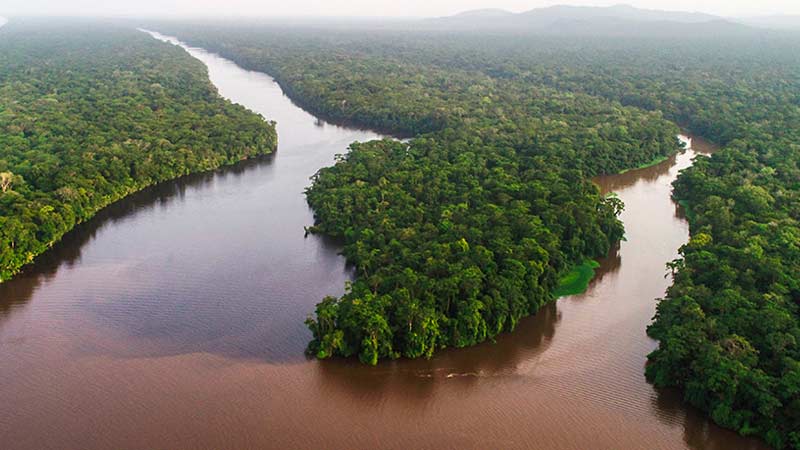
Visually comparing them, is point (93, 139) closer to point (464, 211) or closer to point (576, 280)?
point (464, 211)

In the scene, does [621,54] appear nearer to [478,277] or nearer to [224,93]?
[224,93]

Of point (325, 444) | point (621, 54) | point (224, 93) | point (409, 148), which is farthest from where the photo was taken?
point (621, 54)

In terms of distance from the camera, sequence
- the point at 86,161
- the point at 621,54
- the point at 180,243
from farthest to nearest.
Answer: the point at 621,54 < the point at 86,161 < the point at 180,243

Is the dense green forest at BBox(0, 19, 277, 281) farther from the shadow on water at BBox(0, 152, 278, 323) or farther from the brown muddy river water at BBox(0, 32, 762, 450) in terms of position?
the brown muddy river water at BBox(0, 32, 762, 450)

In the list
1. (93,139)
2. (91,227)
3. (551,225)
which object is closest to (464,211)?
(551,225)

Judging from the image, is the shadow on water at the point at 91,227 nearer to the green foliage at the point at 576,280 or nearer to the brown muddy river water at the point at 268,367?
the brown muddy river water at the point at 268,367

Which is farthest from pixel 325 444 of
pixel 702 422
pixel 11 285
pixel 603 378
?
pixel 11 285

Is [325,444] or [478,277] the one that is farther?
[478,277]

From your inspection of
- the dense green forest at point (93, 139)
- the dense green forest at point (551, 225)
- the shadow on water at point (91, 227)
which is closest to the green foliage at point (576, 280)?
the dense green forest at point (551, 225)
